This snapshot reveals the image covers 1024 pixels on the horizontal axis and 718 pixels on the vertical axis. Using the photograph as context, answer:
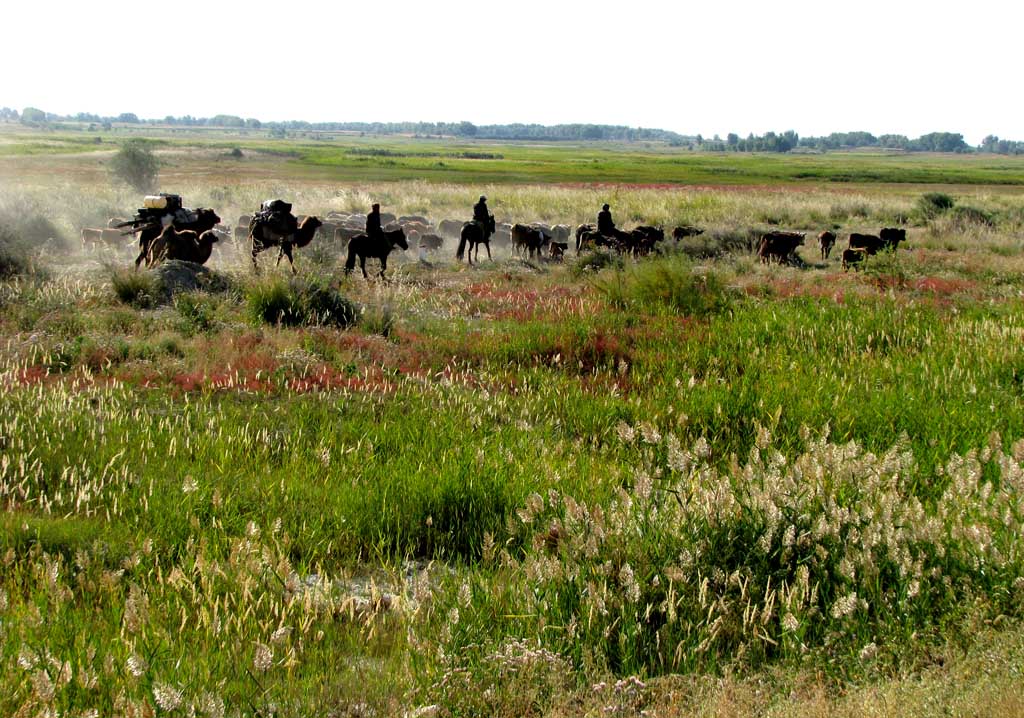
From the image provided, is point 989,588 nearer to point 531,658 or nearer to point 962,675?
point 962,675

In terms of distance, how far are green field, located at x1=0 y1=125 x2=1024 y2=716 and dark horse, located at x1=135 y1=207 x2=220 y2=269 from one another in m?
3.29

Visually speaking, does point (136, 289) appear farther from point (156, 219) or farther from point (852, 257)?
point (852, 257)

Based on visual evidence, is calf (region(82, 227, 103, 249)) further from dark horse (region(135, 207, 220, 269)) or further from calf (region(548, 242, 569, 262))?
calf (region(548, 242, 569, 262))

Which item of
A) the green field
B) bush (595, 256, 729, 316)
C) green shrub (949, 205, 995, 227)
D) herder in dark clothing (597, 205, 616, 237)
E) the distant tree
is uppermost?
the distant tree

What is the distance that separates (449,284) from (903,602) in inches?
637

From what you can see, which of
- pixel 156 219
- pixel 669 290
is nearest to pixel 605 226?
pixel 669 290

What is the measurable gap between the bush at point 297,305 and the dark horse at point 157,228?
4369 millimetres

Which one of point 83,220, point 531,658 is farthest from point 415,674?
point 83,220

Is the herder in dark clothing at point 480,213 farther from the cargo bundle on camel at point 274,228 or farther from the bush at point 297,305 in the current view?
the bush at point 297,305

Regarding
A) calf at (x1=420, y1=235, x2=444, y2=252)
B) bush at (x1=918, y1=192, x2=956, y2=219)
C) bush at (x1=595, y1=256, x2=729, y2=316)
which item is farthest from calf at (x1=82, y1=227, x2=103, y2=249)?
bush at (x1=918, y1=192, x2=956, y2=219)

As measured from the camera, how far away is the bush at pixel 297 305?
1325 cm

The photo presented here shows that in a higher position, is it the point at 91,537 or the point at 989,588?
the point at 989,588

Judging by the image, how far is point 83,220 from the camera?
27.8 meters

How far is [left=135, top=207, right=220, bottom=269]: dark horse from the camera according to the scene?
17859 mm
